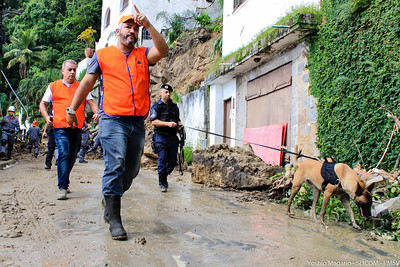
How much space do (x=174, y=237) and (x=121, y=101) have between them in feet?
4.83

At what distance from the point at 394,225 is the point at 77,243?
357 cm

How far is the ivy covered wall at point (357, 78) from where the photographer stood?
5.71m

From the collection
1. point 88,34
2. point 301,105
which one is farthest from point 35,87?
point 301,105

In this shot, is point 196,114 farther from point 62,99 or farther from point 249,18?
point 62,99

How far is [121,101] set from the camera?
12.5 feet

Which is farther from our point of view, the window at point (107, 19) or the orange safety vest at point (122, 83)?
the window at point (107, 19)

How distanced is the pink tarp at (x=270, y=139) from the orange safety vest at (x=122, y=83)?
5.21 meters

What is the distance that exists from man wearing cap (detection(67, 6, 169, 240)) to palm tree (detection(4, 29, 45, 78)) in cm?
4401

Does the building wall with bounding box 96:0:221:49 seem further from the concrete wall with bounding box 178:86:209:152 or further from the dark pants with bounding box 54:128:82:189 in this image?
the dark pants with bounding box 54:128:82:189

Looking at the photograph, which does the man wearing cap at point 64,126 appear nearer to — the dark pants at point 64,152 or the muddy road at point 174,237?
the dark pants at point 64,152

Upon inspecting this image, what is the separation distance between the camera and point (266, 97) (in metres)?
10.5

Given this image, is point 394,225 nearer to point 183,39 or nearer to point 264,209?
point 264,209

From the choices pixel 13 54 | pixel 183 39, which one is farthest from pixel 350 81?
pixel 13 54

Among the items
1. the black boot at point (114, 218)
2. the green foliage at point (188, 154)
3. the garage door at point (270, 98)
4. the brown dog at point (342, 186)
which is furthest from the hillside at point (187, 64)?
the black boot at point (114, 218)
